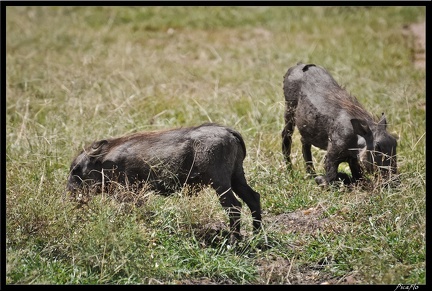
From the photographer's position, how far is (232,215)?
6605mm

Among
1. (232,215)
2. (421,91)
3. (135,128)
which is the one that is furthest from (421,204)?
(421,91)

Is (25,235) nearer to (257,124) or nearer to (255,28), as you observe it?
(257,124)

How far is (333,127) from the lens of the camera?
774cm

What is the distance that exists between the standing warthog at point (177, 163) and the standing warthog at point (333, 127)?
1.25 m

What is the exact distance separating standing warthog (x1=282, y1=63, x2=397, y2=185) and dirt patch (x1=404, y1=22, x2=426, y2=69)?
508 centimetres

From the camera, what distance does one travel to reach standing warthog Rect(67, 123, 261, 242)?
657 cm

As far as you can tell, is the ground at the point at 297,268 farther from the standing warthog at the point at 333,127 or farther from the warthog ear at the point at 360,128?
the warthog ear at the point at 360,128

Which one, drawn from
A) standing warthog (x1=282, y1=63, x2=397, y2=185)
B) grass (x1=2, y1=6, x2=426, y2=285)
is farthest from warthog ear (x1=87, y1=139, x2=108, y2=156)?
standing warthog (x1=282, y1=63, x2=397, y2=185)

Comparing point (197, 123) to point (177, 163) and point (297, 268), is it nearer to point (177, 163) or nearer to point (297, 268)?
point (177, 163)

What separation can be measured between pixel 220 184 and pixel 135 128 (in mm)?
2931

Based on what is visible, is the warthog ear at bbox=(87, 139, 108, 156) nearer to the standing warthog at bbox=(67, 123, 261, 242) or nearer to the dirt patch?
the standing warthog at bbox=(67, 123, 261, 242)

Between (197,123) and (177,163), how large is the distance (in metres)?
3.20

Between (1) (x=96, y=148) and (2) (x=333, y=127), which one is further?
(2) (x=333, y=127)

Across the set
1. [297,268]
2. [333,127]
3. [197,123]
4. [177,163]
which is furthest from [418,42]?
[297,268]
